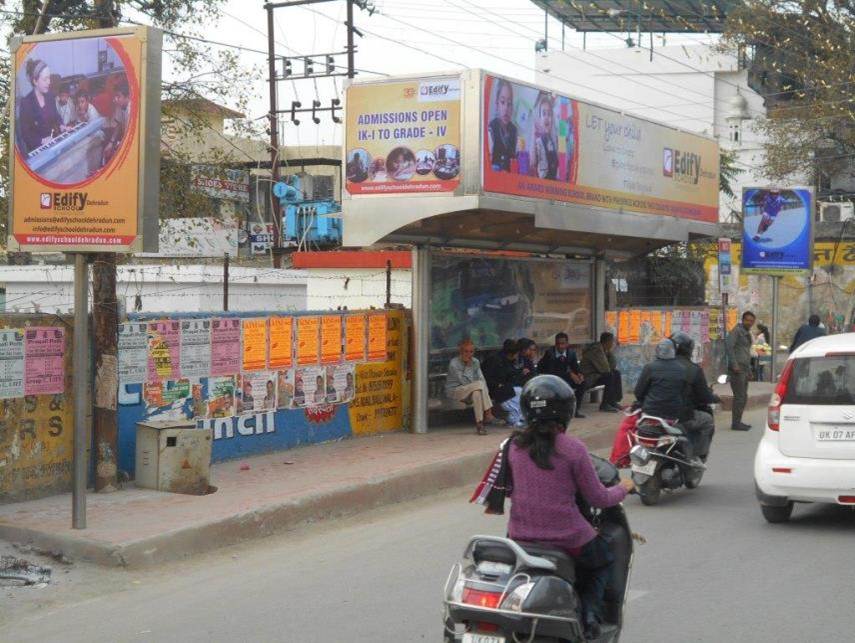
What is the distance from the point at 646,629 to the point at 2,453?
6.05m

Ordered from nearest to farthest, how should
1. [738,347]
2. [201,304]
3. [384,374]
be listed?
[384,374]
[738,347]
[201,304]

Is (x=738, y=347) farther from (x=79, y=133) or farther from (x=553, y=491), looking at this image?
(x=553, y=491)

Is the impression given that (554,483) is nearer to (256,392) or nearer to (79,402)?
(79,402)

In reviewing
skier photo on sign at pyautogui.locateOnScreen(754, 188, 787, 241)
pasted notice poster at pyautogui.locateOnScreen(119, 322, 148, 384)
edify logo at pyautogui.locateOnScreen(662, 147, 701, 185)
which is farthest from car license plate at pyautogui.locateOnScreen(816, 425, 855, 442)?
skier photo on sign at pyautogui.locateOnScreen(754, 188, 787, 241)

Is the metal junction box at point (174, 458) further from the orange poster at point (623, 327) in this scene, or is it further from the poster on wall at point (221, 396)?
the orange poster at point (623, 327)

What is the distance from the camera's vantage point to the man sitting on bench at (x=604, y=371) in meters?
18.2

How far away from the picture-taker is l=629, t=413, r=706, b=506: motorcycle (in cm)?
1052

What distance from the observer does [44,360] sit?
1023 centimetres

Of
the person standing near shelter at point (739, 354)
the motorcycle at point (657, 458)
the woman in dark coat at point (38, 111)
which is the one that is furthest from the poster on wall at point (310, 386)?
the person standing near shelter at point (739, 354)

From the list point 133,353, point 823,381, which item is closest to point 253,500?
point 133,353

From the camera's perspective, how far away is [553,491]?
5.04m

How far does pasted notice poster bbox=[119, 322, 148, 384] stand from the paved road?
8.20ft

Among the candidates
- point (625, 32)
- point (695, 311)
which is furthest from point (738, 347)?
point (625, 32)

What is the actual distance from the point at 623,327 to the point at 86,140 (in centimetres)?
1426
